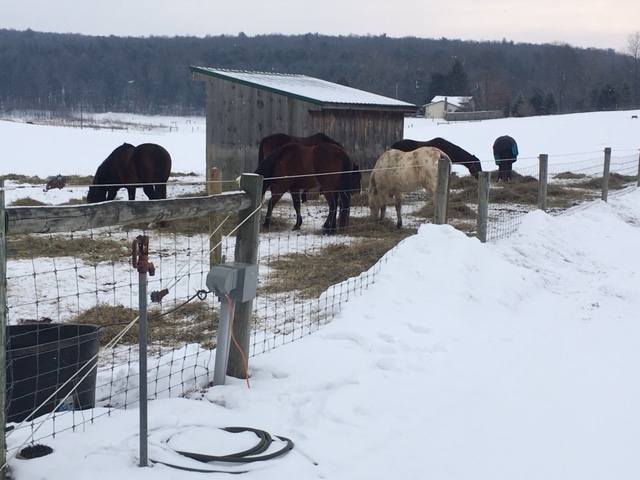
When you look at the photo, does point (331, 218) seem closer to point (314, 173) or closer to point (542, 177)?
point (314, 173)

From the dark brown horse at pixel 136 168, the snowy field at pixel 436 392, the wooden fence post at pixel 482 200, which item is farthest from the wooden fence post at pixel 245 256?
the dark brown horse at pixel 136 168

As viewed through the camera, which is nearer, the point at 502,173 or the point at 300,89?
the point at 300,89

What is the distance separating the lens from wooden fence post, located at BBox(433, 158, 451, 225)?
8.05 meters

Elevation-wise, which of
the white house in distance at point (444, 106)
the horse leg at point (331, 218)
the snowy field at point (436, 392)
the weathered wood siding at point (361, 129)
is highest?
the white house in distance at point (444, 106)

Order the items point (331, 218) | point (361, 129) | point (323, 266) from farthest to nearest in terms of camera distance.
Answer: point (361, 129), point (331, 218), point (323, 266)

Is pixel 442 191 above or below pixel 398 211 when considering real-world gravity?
above

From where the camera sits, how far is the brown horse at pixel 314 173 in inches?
444

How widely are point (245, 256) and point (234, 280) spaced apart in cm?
39

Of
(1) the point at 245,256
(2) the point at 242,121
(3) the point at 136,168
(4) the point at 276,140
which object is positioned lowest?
(1) the point at 245,256

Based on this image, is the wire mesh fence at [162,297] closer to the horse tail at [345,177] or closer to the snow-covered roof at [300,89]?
the horse tail at [345,177]

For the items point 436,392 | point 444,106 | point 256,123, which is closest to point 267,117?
point 256,123

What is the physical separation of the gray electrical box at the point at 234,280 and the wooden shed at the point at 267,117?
1166 cm

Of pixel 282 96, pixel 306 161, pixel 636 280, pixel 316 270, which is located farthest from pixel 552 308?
pixel 282 96

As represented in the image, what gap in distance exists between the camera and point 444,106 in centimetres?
8044
